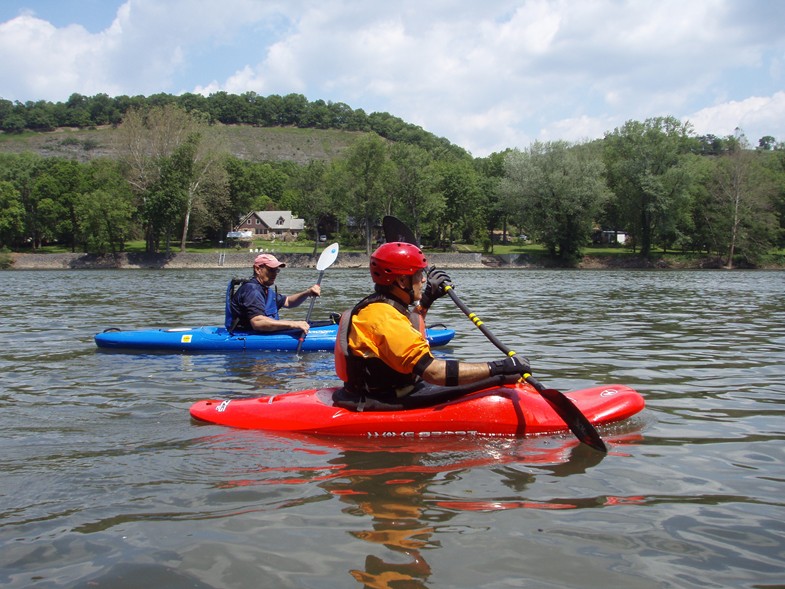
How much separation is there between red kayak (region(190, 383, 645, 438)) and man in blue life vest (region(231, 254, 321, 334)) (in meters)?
4.20

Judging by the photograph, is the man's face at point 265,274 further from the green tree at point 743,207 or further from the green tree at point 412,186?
the green tree at point 412,186

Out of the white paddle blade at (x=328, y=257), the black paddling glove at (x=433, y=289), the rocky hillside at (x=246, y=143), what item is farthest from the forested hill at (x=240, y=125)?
the black paddling glove at (x=433, y=289)

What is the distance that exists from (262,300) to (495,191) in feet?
181

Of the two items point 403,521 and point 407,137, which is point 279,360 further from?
point 407,137

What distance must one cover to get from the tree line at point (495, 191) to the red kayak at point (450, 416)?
53.0 meters

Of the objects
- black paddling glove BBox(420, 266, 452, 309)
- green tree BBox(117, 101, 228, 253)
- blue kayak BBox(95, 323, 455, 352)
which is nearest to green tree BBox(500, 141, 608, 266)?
green tree BBox(117, 101, 228, 253)

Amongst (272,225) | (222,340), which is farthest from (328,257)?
(272,225)

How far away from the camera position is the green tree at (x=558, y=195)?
186 ft

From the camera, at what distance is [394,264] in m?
5.37

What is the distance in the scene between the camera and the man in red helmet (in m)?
5.27

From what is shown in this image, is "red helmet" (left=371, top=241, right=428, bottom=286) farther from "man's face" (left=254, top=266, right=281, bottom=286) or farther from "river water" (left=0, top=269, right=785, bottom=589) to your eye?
"man's face" (left=254, top=266, right=281, bottom=286)

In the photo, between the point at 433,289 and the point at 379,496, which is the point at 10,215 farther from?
the point at 379,496

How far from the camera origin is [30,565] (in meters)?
3.40

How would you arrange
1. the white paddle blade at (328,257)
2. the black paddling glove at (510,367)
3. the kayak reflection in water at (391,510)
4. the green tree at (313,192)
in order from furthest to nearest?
the green tree at (313,192)
the white paddle blade at (328,257)
the black paddling glove at (510,367)
the kayak reflection in water at (391,510)
